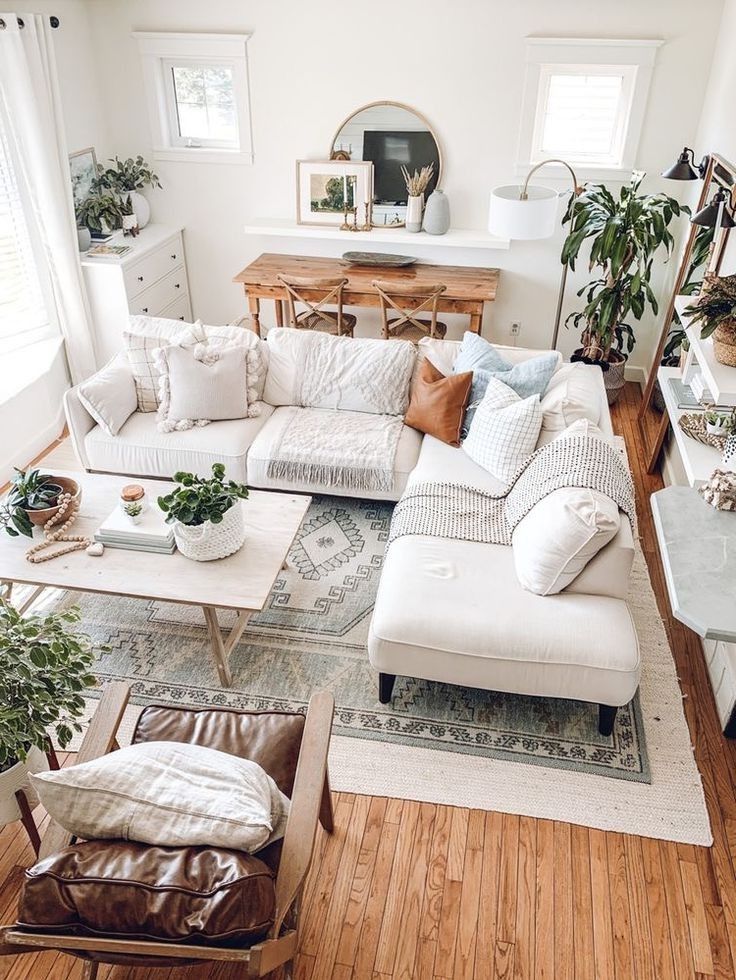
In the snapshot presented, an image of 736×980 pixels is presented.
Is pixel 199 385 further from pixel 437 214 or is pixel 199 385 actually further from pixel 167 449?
pixel 437 214

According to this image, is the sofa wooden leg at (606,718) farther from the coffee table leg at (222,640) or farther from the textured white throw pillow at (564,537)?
the coffee table leg at (222,640)

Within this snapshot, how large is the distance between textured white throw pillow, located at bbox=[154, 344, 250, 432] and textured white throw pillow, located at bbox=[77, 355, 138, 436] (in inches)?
6.3

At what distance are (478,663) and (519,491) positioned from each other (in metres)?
0.78

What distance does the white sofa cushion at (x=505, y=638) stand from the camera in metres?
2.38

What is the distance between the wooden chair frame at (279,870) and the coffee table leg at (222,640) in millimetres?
667

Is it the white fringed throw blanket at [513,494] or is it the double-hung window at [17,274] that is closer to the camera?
the white fringed throw blanket at [513,494]

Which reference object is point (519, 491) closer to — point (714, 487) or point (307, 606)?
point (714, 487)

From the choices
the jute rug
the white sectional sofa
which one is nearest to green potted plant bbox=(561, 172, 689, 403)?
the jute rug

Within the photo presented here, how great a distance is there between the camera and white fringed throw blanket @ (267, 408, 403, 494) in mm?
3398

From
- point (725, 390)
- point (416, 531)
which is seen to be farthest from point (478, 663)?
point (725, 390)

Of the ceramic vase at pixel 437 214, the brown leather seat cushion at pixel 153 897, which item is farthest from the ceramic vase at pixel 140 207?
the brown leather seat cushion at pixel 153 897

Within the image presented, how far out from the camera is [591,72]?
175 inches

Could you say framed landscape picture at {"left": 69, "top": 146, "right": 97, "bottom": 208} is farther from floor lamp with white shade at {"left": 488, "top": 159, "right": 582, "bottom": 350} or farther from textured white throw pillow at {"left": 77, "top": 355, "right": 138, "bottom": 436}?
floor lamp with white shade at {"left": 488, "top": 159, "right": 582, "bottom": 350}

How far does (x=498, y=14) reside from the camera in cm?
434
